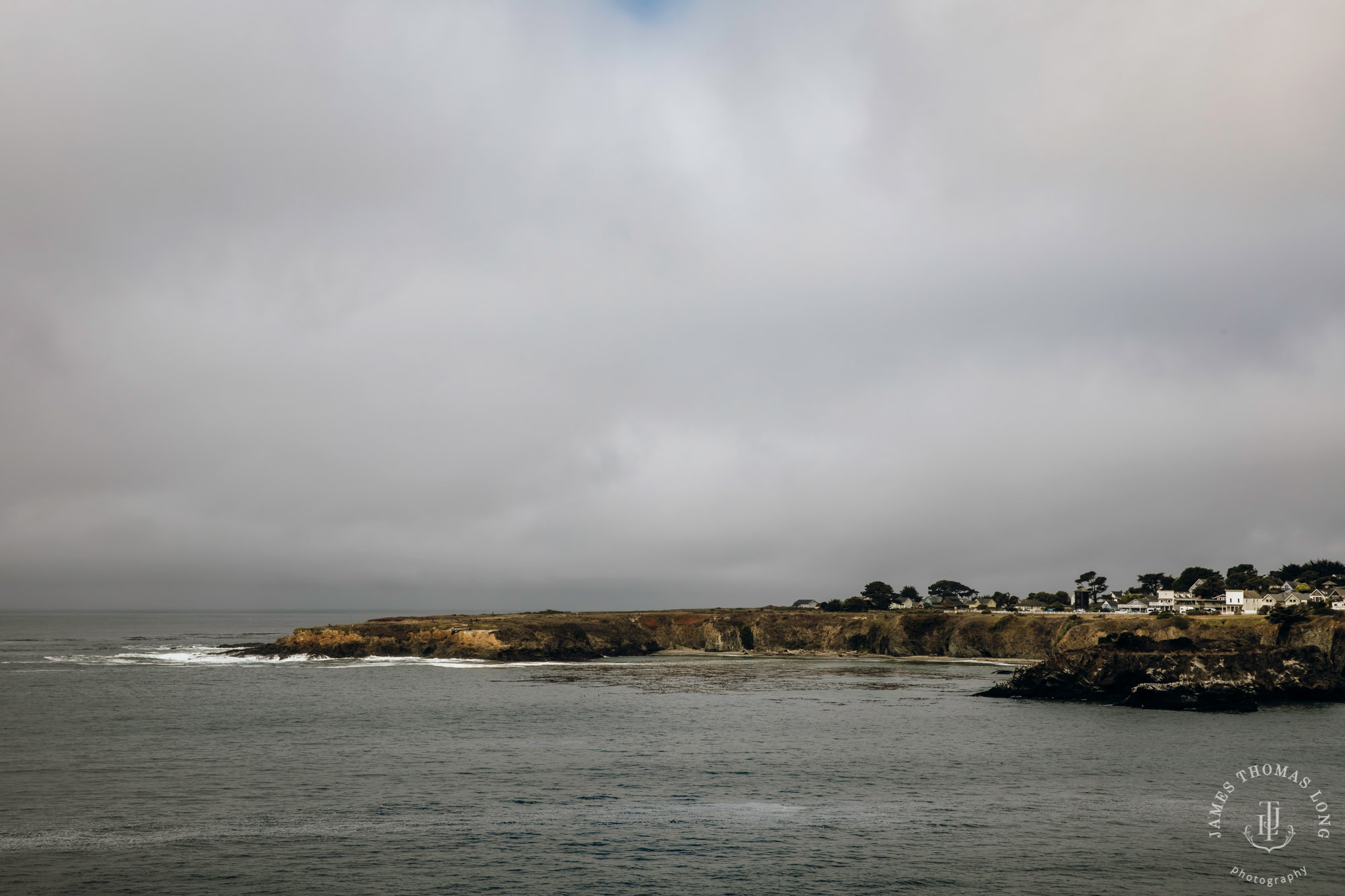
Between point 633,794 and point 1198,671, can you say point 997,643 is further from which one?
point 633,794

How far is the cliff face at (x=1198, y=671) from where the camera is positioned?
80.9 metres

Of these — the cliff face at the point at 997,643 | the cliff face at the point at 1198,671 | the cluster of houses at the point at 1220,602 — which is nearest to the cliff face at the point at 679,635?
the cliff face at the point at 997,643

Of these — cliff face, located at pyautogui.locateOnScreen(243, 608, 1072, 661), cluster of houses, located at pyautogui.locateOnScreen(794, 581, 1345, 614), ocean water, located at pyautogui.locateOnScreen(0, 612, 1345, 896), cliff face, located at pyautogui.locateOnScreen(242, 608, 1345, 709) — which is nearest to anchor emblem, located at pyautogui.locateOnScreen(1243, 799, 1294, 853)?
ocean water, located at pyautogui.locateOnScreen(0, 612, 1345, 896)

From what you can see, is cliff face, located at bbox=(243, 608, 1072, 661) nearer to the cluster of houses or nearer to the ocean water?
the cluster of houses

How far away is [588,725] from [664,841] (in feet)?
104

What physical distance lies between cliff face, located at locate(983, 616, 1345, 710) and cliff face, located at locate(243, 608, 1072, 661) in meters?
37.7

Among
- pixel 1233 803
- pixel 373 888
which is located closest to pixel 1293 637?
pixel 1233 803

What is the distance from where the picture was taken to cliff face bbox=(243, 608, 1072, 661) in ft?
452

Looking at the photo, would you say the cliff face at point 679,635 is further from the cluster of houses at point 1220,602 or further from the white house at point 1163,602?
the white house at point 1163,602

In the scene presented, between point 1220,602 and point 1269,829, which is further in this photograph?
point 1220,602

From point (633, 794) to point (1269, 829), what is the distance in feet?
97.9

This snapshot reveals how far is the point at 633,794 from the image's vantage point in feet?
142

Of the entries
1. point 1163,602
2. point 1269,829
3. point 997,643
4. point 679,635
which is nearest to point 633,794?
point 1269,829

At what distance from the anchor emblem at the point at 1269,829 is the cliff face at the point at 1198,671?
44.1m
